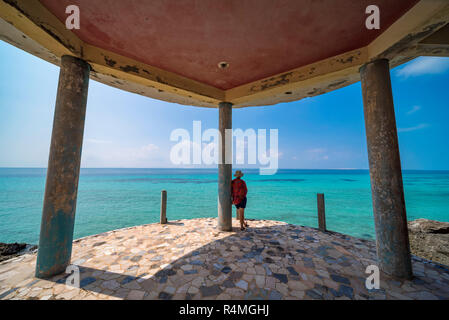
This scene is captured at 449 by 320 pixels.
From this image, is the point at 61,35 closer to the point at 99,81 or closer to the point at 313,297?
the point at 99,81

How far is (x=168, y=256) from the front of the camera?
13.2ft

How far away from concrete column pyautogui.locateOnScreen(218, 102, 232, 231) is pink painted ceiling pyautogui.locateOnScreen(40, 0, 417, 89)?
1869mm

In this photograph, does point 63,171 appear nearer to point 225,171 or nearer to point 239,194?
point 225,171

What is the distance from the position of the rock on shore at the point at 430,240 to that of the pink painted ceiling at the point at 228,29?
617cm

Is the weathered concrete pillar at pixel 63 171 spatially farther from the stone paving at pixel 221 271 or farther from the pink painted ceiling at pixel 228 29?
the pink painted ceiling at pixel 228 29

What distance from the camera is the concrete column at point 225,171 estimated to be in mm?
5715

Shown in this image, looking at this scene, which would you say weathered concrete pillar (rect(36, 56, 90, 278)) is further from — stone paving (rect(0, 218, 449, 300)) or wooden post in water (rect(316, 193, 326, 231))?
wooden post in water (rect(316, 193, 326, 231))

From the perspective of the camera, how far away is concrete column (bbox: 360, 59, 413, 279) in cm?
316

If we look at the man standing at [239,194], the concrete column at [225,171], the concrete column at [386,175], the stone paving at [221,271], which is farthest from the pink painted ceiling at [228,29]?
the stone paving at [221,271]

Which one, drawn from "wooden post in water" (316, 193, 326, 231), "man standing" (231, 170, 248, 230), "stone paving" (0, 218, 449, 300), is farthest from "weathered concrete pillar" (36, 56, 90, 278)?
"wooden post in water" (316, 193, 326, 231)

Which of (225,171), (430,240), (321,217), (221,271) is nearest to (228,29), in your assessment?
(225,171)

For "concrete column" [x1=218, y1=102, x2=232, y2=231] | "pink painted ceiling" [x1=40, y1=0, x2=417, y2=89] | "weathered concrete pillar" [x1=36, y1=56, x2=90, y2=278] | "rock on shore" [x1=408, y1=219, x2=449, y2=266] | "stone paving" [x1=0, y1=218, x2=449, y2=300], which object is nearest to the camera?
"pink painted ceiling" [x1=40, y1=0, x2=417, y2=89]

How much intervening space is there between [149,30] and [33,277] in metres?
4.94
